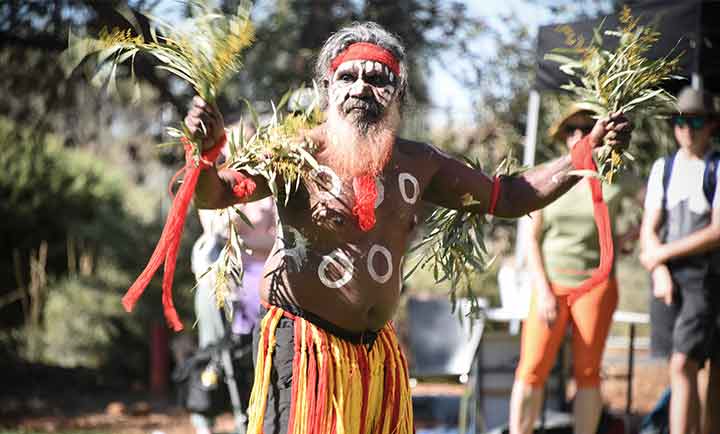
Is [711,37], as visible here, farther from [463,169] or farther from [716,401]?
[463,169]

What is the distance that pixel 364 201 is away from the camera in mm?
3344

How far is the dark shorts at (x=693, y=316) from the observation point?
4.98 m

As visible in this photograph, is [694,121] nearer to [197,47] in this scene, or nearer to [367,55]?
[367,55]

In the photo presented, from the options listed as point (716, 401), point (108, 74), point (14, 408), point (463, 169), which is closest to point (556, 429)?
point (716, 401)

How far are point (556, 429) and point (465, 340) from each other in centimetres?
133

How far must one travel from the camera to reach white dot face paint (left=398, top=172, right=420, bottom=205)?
3.47m

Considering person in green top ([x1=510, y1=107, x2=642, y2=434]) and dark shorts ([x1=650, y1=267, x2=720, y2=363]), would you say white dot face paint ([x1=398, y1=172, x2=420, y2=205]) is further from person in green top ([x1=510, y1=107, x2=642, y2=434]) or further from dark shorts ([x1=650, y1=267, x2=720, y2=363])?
dark shorts ([x1=650, y1=267, x2=720, y2=363])

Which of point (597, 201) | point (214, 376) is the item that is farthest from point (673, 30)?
point (214, 376)

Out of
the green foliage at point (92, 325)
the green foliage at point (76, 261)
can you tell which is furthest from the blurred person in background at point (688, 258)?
the green foliage at point (92, 325)

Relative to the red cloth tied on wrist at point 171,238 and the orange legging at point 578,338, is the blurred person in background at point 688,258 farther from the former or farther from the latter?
the red cloth tied on wrist at point 171,238

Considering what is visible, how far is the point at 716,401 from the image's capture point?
525 centimetres

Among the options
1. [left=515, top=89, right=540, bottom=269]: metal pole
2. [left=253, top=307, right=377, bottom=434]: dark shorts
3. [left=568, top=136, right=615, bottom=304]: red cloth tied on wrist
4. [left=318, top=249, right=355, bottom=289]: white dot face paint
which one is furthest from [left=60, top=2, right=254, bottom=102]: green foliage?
[left=515, top=89, right=540, bottom=269]: metal pole

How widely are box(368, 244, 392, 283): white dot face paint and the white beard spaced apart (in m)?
0.26

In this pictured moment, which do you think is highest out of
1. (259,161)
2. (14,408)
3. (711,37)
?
(711,37)
